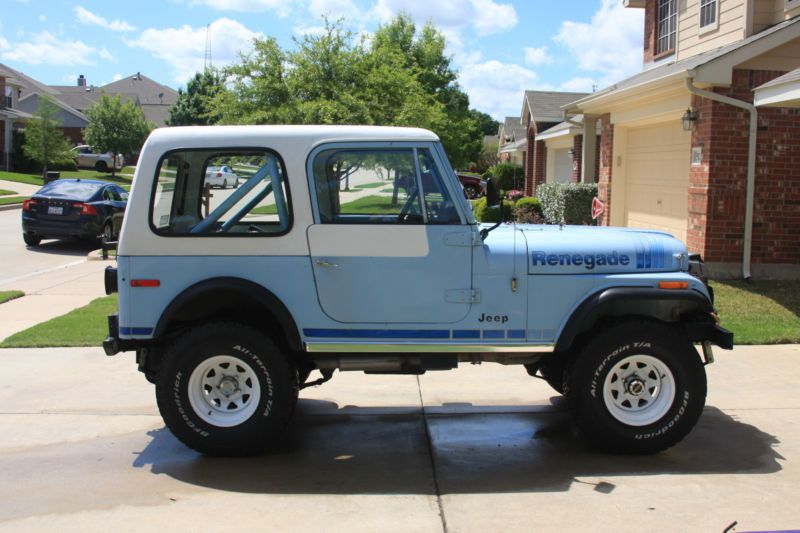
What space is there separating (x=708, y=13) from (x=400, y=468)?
11.6 metres

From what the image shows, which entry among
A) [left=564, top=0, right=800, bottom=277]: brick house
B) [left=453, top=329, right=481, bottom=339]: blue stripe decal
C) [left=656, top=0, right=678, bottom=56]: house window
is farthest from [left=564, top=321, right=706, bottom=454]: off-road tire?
[left=656, top=0, right=678, bottom=56]: house window

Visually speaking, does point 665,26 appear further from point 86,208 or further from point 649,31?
point 86,208

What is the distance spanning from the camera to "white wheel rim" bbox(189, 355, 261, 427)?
202 inches

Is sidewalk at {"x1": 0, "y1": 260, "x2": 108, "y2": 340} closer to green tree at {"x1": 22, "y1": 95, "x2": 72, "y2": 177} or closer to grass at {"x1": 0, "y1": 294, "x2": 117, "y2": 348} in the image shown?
grass at {"x1": 0, "y1": 294, "x2": 117, "y2": 348}

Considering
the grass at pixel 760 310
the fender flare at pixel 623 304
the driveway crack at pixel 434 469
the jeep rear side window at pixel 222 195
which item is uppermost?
the jeep rear side window at pixel 222 195

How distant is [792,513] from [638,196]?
11.4 m

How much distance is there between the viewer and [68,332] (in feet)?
28.8

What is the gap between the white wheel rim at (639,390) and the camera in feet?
16.9

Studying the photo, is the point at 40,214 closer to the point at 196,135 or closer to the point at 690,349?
the point at 196,135

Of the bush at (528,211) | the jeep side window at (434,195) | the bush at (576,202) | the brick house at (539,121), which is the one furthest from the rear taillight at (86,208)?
the brick house at (539,121)

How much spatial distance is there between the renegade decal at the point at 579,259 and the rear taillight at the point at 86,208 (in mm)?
13572

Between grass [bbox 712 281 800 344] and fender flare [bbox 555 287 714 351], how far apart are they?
3.55 m

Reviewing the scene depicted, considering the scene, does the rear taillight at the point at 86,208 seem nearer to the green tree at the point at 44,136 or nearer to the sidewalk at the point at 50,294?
the sidewalk at the point at 50,294

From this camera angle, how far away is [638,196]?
1507cm
